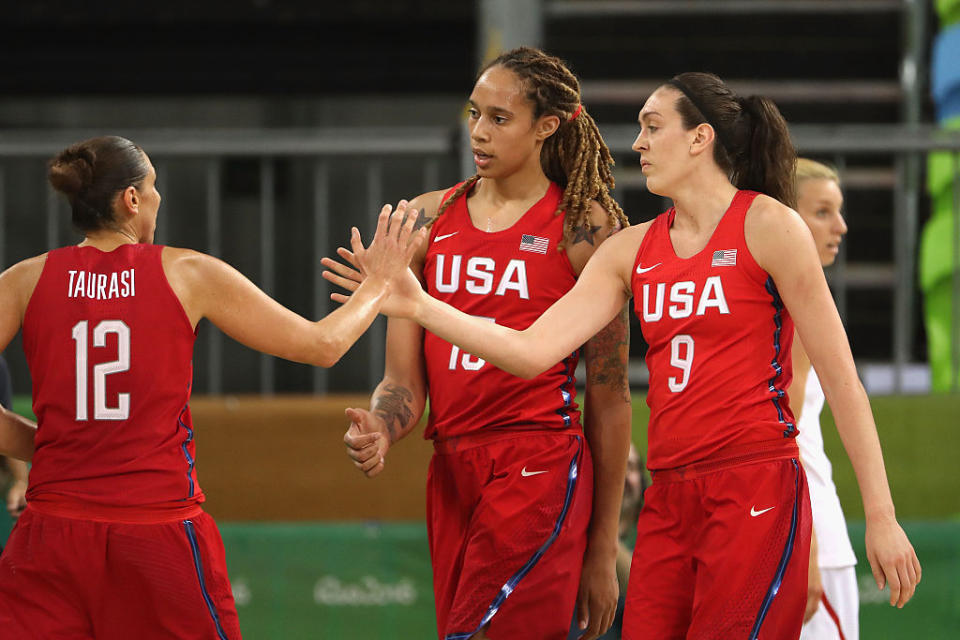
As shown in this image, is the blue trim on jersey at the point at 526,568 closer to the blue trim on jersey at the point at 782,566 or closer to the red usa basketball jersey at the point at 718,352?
the red usa basketball jersey at the point at 718,352

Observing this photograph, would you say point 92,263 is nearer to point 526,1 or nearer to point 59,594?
point 59,594

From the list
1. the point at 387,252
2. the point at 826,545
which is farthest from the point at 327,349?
the point at 826,545

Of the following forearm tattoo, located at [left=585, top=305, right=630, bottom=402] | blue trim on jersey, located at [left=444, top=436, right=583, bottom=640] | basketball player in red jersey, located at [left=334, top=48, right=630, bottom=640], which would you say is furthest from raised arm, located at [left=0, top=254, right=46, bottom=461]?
forearm tattoo, located at [left=585, top=305, right=630, bottom=402]

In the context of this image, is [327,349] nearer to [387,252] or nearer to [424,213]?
[387,252]

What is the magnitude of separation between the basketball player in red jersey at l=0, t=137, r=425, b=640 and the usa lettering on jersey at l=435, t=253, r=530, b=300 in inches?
12.3

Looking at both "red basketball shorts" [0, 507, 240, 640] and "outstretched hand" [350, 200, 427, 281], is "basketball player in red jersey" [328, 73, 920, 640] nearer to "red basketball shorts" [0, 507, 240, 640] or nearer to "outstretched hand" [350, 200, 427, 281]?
"outstretched hand" [350, 200, 427, 281]

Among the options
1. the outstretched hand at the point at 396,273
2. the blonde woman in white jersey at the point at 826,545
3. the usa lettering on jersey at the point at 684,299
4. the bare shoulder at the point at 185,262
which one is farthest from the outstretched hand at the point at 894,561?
the bare shoulder at the point at 185,262

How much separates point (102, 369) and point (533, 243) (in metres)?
1.20

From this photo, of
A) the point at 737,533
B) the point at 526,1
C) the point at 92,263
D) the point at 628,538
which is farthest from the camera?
the point at 526,1

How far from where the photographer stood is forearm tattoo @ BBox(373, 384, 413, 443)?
3605mm

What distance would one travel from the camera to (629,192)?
736 centimetres

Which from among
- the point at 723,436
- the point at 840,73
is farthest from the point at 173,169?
the point at 723,436

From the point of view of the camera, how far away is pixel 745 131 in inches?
130

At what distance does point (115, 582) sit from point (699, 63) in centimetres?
551
